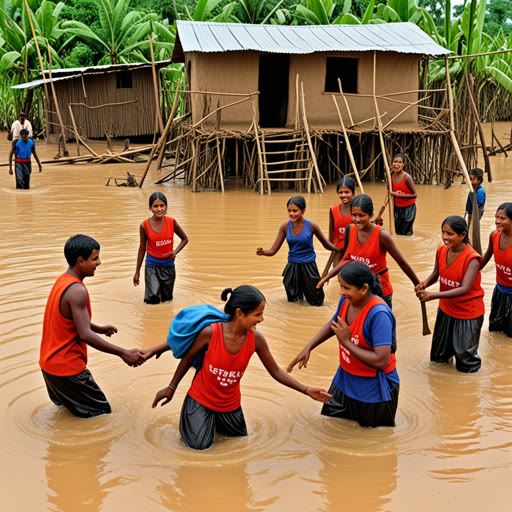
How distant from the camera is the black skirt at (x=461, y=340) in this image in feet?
17.2

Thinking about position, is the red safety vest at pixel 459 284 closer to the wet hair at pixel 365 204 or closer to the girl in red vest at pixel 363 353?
the wet hair at pixel 365 204

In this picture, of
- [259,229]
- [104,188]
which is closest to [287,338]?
[259,229]

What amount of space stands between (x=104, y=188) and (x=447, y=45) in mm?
10848

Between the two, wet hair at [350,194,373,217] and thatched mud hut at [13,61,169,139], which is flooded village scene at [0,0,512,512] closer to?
wet hair at [350,194,373,217]

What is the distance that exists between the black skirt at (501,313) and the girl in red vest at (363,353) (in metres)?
2.07

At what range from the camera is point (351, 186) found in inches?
269

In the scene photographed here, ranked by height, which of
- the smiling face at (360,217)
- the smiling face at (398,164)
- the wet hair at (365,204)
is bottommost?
the smiling face at (398,164)

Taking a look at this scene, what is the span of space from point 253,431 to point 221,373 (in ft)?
1.99

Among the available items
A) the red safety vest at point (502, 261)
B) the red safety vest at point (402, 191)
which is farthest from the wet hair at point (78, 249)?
the red safety vest at point (402, 191)

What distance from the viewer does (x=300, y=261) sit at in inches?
274

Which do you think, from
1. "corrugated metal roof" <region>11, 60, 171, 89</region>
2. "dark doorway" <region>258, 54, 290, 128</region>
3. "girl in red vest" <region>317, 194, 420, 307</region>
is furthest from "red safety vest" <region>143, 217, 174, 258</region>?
"corrugated metal roof" <region>11, 60, 171, 89</region>

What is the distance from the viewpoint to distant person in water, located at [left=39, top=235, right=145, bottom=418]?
4.12 metres

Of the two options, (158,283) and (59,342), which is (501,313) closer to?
(158,283)

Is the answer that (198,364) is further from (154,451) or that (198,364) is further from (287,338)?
(287,338)
